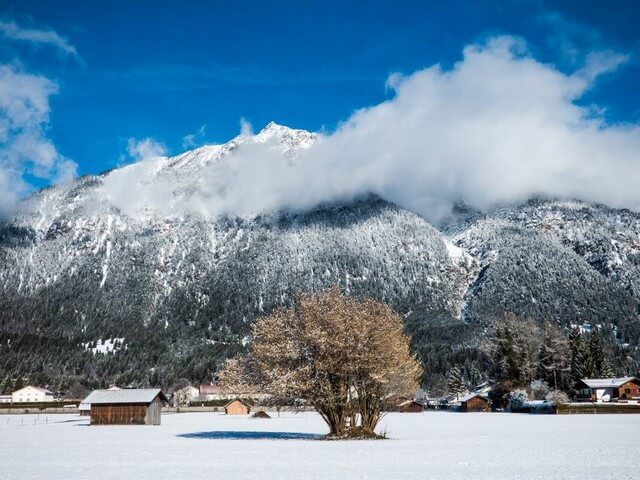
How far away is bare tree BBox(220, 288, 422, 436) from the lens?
41094mm

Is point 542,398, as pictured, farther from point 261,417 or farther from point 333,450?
point 333,450

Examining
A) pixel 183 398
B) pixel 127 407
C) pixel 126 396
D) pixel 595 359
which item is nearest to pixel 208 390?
pixel 183 398

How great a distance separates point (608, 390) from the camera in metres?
106

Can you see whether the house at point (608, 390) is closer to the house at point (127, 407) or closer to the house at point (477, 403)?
the house at point (477, 403)

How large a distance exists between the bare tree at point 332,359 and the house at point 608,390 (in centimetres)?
7524

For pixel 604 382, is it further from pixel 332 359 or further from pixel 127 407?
pixel 332 359

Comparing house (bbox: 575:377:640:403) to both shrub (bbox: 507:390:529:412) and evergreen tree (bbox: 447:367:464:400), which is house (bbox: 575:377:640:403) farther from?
evergreen tree (bbox: 447:367:464:400)

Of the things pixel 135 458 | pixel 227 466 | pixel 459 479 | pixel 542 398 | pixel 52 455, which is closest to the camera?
pixel 459 479

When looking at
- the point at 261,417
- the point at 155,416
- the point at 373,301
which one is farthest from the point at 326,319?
the point at 261,417

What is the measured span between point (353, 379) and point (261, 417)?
198 feet

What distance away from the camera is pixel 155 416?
257ft

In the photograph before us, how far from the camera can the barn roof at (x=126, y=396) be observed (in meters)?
78.2

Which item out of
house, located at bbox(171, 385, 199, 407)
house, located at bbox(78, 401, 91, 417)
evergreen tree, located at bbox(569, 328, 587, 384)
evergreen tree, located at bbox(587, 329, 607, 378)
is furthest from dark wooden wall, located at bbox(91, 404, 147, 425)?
house, located at bbox(171, 385, 199, 407)

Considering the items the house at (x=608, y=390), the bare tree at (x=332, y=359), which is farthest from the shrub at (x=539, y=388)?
the bare tree at (x=332, y=359)
